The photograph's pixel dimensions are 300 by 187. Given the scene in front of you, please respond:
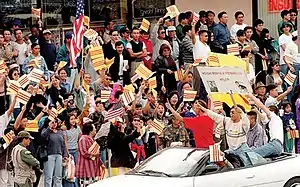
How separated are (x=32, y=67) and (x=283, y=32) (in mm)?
7138

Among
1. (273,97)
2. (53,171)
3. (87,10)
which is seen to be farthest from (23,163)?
(87,10)

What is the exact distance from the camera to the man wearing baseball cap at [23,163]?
14.9 meters

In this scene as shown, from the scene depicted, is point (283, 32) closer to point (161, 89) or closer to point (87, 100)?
point (161, 89)

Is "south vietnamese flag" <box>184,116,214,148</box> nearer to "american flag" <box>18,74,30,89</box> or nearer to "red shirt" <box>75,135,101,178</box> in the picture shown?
"red shirt" <box>75,135,101,178</box>

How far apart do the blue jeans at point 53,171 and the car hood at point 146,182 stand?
9.95ft

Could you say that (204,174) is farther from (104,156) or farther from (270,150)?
(104,156)

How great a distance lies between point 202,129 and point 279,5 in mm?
9900

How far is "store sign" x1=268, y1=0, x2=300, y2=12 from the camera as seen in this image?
24.6m

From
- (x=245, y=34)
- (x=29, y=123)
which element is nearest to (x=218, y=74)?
(x=29, y=123)

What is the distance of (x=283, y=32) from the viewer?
22188mm

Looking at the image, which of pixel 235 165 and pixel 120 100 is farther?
pixel 120 100

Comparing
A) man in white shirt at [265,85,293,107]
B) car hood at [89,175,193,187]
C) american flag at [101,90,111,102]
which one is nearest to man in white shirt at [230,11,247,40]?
man in white shirt at [265,85,293,107]

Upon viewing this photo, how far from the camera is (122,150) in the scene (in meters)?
15.7

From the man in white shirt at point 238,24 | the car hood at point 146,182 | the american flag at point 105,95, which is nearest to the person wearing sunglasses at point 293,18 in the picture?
the man in white shirt at point 238,24
